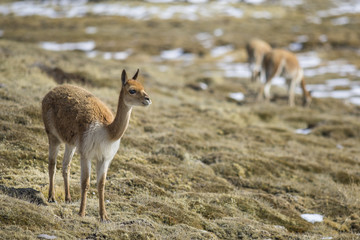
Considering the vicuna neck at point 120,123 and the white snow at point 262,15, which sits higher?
the vicuna neck at point 120,123

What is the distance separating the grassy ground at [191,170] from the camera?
7199mm

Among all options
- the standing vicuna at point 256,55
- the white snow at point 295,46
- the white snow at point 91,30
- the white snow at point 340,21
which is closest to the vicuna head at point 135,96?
the standing vicuna at point 256,55

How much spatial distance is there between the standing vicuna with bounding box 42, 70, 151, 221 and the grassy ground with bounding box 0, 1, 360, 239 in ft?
2.24

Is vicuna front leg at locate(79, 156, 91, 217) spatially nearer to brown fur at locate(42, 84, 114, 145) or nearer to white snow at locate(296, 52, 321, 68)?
brown fur at locate(42, 84, 114, 145)

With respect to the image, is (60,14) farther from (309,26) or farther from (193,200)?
(193,200)

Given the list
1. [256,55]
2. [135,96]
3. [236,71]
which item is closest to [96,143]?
[135,96]

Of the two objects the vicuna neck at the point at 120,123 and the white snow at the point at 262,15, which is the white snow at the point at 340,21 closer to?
the white snow at the point at 262,15

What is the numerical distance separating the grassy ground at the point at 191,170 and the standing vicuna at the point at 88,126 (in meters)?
0.68

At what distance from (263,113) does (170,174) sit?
11.4 metres

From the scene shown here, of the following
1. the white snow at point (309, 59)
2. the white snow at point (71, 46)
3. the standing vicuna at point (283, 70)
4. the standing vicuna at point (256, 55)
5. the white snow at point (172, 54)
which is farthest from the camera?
the white snow at point (71, 46)

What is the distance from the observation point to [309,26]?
80.7 metres

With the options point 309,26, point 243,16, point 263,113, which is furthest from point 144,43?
point 243,16

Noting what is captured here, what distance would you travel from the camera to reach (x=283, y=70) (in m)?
24.8

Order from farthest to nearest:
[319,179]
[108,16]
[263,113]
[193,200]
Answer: [108,16] < [263,113] < [319,179] < [193,200]
